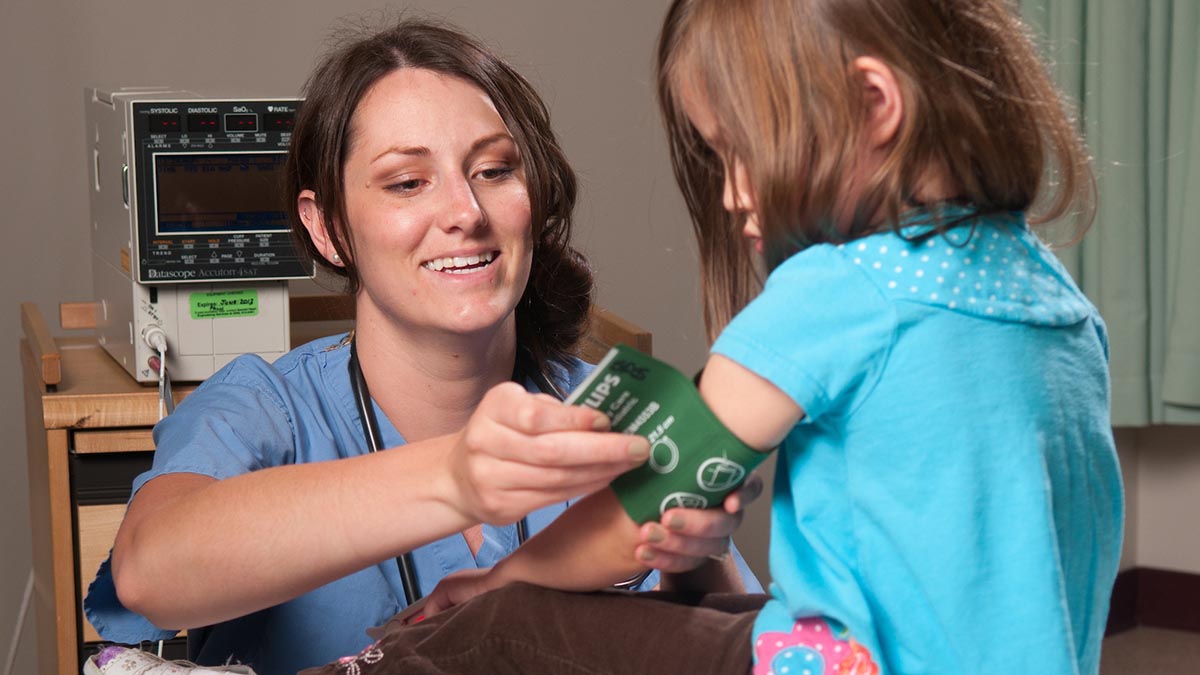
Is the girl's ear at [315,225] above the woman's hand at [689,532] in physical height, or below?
above

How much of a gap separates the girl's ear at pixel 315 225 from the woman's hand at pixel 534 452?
2.40 ft

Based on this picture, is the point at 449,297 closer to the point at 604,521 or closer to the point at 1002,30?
the point at 604,521

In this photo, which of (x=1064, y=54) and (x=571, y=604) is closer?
(x=571, y=604)

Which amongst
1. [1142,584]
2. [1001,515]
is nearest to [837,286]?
[1001,515]

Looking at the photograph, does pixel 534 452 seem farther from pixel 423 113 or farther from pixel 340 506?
pixel 423 113

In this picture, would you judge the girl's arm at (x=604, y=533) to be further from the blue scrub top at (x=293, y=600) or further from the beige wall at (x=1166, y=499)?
the beige wall at (x=1166, y=499)

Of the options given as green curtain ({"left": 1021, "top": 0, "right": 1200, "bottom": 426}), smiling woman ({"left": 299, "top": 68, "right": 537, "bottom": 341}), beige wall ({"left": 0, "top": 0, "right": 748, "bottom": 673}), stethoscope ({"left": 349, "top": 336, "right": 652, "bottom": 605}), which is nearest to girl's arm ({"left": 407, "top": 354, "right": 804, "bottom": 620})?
stethoscope ({"left": 349, "top": 336, "right": 652, "bottom": 605})

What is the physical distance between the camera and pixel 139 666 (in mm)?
1073

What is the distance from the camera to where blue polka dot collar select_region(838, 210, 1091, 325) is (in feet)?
2.60

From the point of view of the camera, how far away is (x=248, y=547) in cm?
103

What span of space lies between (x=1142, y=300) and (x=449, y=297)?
1.97 metres

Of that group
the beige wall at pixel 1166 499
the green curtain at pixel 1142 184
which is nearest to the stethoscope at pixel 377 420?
the green curtain at pixel 1142 184

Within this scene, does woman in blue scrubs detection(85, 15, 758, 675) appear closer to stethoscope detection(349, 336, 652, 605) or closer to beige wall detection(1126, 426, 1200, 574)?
stethoscope detection(349, 336, 652, 605)

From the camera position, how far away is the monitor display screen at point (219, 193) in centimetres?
189
